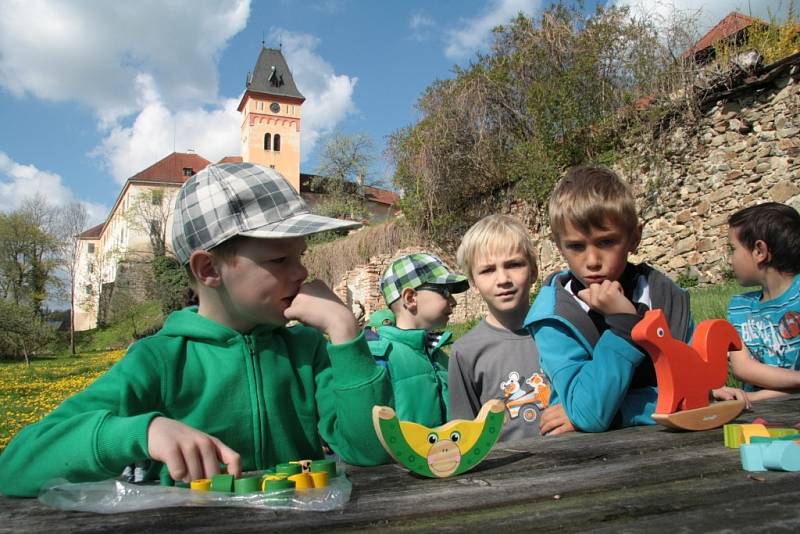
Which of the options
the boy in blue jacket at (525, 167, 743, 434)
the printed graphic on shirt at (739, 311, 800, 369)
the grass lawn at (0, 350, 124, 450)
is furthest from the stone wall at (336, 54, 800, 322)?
the grass lawn at (0, 350, 124, 450)

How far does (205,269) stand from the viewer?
6.02 feet

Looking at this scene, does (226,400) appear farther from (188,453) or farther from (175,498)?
(175,498)

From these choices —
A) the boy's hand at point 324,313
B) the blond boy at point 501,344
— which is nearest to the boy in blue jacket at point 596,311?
the blond boy at point 501,344

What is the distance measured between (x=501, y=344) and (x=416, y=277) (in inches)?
39.7

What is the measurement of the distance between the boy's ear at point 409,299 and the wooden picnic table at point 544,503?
7.93 feet

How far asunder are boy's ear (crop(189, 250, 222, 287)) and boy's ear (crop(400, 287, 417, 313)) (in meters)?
1.98

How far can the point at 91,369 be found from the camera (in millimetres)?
16953

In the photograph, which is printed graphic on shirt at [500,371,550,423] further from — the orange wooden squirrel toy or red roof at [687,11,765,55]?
red roof at [687,11,765,55]

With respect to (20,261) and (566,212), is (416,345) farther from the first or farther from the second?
(20,261)

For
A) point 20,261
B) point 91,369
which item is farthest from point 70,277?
A: point 91,369

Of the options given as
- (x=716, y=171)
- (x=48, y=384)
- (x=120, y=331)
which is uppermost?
(x=716, y=171)

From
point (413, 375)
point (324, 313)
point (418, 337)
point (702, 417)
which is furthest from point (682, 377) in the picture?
point (418, 337)

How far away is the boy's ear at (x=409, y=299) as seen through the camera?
3715mm

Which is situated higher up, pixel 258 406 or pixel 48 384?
pixel 258 406
